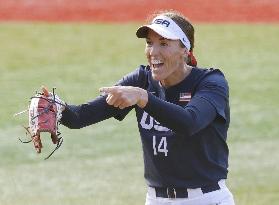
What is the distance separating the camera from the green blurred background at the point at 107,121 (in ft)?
27.3

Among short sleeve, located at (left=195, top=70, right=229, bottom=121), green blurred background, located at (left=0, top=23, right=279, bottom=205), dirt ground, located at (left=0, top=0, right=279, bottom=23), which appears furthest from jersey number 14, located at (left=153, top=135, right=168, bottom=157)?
dirt ground, located at (left=0, top=0, right=279, bottom=23)

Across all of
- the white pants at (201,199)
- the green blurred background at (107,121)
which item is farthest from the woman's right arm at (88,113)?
the green blurred background at (107,121)

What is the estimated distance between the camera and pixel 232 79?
1243 centimetres

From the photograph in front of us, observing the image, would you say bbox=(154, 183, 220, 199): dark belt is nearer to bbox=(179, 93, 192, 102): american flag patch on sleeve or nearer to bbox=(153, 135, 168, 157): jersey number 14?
bbox=(153, 135, 168, 157): jersey number 14

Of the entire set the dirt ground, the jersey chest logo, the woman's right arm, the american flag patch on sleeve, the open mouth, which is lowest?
the jersey chest logo

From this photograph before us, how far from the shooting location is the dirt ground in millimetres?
16594

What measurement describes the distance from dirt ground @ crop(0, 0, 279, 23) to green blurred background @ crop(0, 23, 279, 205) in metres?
0.48

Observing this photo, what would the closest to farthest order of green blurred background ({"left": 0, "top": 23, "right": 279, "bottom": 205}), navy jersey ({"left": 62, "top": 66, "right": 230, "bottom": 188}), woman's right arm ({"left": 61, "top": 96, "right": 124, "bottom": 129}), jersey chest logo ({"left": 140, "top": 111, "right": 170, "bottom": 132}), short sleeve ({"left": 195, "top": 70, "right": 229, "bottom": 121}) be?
1. short sleeve ({"left": 195, "top": 70, "right": 229, "bottom": 121})
2. navy jersey ({"left": 62, "top": 66, "right": 230, "bottom": 188})
3. jersey chest logo ({"left": 140, "top": 111, "right": 170, "bottom": 132})
4. woman's right arm ({"left": 61, "top": 96, "right": 124, "bottom": 129})
5. green blurred background ({"left": 0, "top": 23, "right": 279, "bottom": 205})

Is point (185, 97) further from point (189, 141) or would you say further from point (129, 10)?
point (129, 10)

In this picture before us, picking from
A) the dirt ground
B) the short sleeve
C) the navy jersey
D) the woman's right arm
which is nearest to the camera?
the short sleeve

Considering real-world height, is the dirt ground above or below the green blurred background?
above

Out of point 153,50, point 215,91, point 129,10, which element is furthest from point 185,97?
point 129,10

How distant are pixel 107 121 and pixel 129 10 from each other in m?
6.86

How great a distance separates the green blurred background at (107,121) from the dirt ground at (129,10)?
1.58 feet
